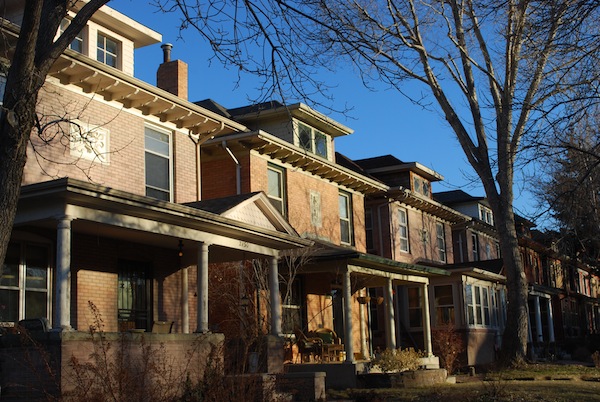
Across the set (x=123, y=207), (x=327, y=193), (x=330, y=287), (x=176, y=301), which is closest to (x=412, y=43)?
(x=327, y=193)

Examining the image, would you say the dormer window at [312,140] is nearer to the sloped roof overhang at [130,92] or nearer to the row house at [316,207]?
the row house at [316,207]

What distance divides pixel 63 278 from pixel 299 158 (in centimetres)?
1239

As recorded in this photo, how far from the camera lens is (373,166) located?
33.9 metres

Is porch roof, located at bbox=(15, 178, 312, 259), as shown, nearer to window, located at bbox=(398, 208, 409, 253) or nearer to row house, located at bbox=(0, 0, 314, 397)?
row house, located at bbox=(0, 0, 314, 397)

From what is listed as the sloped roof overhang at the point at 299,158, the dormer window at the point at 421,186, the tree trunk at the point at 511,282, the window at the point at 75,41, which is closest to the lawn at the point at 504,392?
the tree trunk at the point at 511,282

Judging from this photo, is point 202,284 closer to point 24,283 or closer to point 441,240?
point 24,283

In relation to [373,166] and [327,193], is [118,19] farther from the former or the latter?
[373,166]

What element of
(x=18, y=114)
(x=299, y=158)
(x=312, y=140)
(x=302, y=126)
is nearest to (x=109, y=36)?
(x=299, y=158)

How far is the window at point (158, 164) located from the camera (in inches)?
680

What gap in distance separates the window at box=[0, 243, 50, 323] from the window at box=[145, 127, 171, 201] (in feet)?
11.5

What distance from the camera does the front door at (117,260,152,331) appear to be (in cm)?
1596

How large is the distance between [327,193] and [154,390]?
16208 millimetres

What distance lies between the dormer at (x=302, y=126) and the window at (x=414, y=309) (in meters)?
7.21

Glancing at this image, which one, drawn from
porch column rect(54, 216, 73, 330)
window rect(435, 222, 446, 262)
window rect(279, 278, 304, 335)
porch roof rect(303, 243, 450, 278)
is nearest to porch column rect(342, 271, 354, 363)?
porch roof rect(303, 243, 450, 278)
